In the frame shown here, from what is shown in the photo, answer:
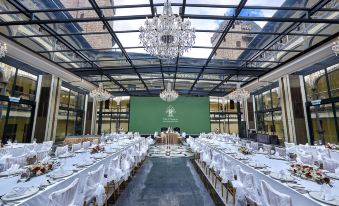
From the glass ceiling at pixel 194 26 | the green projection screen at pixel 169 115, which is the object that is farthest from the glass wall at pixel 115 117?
the glass ceiling at pixel 194 26

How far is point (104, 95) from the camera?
8.60m

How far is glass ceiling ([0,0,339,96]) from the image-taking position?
4.40 m

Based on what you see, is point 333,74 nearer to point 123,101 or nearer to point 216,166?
point 216,166

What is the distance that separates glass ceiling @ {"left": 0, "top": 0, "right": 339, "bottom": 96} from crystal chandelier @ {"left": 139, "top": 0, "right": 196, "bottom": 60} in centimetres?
151

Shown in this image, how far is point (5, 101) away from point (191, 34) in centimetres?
845

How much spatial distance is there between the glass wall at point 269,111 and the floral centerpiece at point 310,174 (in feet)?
30.8

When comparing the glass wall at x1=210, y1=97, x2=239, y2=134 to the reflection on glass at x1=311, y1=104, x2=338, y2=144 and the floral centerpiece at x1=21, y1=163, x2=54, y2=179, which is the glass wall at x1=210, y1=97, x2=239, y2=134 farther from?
the floral centerpiece at x1=21, y1=163, x2=54, y2=179

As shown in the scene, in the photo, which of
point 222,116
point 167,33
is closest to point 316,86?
point 167,33

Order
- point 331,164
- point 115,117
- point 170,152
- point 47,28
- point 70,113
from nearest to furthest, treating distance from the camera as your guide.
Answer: point 331,164 → point 47,28 → point 170,152 → point 70,113 → point 115,117

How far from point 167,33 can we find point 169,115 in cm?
1330

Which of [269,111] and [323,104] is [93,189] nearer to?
[323,104]

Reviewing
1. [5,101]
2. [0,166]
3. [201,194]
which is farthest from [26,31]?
[201,194]

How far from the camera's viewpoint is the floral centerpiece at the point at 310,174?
7.16 ft

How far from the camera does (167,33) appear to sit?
323 cm
